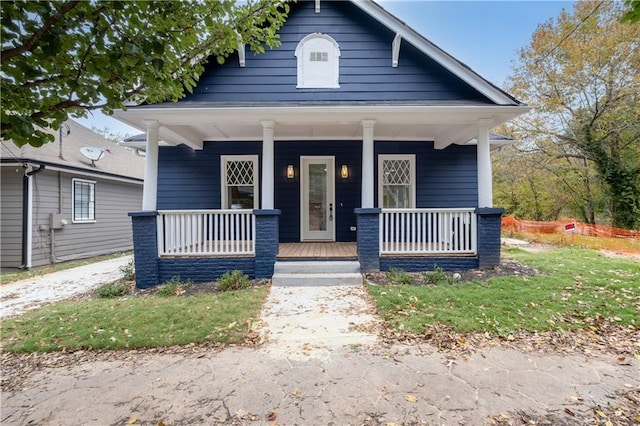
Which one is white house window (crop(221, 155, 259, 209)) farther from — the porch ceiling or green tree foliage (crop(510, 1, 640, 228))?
green tree foliage (crop(510, 1, 640, 228))

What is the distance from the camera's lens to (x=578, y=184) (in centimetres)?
1520

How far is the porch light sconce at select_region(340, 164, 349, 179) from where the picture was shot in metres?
7.86

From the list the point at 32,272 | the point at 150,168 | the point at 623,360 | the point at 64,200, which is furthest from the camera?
the point at 64,200

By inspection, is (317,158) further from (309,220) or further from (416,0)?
(416,0)

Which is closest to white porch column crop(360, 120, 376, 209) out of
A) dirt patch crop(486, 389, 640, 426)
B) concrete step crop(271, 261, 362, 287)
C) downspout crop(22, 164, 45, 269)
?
concrete step crop(271, 261, 362, 287)

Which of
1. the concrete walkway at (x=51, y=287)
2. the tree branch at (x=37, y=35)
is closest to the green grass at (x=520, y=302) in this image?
the tree branch at (x=37, y=35)

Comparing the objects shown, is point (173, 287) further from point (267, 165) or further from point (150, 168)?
point (267, 165)

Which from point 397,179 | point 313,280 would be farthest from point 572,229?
point 313,280

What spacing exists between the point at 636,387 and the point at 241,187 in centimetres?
753

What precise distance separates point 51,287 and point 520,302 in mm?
8365

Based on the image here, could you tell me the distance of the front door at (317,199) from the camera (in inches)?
312

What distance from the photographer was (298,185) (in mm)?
7930

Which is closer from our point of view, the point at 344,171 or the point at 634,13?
the point at 634,13

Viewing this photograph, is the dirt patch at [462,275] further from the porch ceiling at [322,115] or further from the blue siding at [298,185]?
the porch ceiling at [322,115]
